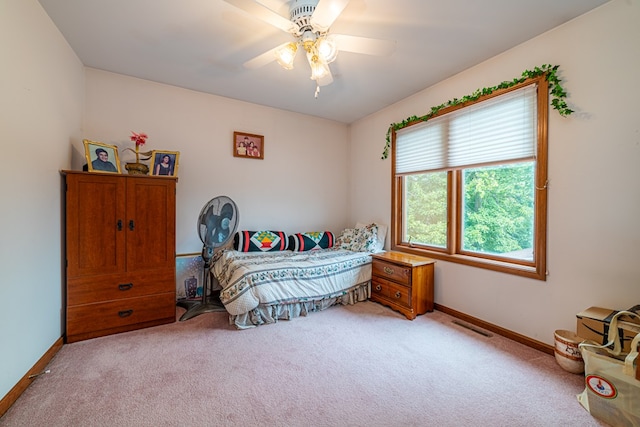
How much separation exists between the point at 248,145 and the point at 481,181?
2806mm

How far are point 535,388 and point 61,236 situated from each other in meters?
3.60

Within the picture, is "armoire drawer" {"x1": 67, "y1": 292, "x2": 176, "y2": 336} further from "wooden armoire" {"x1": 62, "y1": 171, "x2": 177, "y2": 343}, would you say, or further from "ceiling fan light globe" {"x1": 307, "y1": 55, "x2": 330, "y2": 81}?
"ceiling fan light globe" {"x1": 307, "y1": 55, "x2": 330, "y2": 81}

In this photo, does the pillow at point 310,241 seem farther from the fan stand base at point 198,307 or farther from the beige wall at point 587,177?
the beige wall at point 587,177

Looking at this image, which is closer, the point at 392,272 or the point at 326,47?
the point at 326,47

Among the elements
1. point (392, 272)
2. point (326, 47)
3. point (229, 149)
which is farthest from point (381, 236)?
point (326, 47)

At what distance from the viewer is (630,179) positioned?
1.68 m

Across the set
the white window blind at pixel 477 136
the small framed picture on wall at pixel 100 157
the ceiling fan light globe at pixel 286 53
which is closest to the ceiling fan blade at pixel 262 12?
the ceiling fan light globe at pixel 286 53

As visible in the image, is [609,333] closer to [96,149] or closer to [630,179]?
[630,179]

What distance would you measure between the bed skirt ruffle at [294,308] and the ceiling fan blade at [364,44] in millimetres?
2259

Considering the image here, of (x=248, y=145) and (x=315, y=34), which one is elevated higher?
(x=315, y=34)

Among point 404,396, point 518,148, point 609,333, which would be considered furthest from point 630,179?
point 404,396

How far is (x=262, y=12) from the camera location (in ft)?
4.93

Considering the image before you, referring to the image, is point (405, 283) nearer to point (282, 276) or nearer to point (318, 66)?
point (282, 276)

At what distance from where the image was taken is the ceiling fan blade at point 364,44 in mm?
1721
